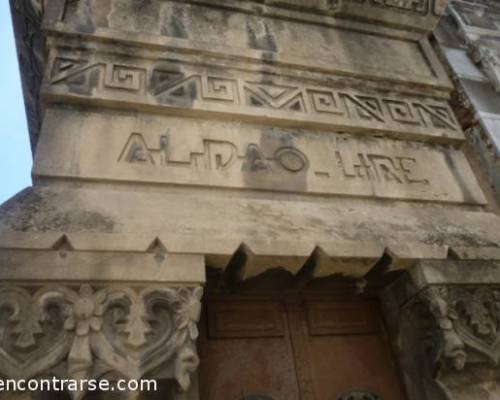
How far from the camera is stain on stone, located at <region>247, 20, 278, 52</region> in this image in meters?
2.49

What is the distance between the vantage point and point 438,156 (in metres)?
2.45

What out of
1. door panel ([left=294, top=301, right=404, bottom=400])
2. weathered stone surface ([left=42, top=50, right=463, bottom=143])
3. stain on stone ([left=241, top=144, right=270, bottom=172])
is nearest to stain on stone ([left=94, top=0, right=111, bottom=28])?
weathered stone surface ([left=42, top=50, right=463, bottom=143])

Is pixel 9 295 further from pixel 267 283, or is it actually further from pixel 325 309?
pixel 325 309

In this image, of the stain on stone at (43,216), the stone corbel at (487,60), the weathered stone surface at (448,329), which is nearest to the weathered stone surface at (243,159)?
the stain on stone at (43,216)

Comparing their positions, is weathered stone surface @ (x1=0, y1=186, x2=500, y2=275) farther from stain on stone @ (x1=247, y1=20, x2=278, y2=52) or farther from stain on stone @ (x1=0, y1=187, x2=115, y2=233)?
stain on stone @ (x1=247, y1=20, x2=278, y2=52)

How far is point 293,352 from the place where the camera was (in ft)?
6.13

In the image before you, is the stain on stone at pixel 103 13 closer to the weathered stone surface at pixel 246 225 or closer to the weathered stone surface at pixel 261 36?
the weathered stone surface at pixel 261 36

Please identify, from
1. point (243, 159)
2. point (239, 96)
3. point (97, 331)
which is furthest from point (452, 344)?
point (239, 96)

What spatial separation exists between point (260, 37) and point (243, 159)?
91 centimetres

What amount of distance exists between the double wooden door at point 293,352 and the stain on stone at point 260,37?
4.57 feet

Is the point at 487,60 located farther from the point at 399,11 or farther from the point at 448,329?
the point at 448,329

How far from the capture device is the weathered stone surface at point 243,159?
5.95 ft

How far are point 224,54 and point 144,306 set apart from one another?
4.67 ft

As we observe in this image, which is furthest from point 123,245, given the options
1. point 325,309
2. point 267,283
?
point 325,309
